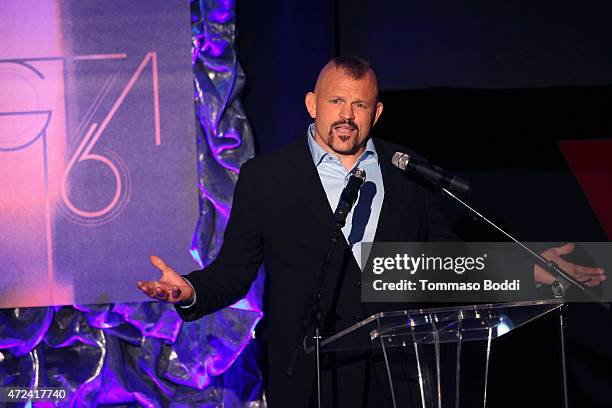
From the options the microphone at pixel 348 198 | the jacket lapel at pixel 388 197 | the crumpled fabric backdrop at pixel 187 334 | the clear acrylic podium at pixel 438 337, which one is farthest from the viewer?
the crumpled fabric backdrop at pixel 187 334

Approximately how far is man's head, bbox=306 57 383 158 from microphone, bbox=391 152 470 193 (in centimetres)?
53

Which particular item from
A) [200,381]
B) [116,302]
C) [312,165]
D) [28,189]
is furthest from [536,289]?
[28,189]

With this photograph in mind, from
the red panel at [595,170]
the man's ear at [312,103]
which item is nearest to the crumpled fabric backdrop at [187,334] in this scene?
the man's ear at [312,103]

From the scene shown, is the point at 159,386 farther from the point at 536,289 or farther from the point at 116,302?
the point at 536,289

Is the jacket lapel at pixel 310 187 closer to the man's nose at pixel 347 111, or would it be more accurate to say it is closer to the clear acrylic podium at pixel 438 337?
the man's nose at pixel 347 111

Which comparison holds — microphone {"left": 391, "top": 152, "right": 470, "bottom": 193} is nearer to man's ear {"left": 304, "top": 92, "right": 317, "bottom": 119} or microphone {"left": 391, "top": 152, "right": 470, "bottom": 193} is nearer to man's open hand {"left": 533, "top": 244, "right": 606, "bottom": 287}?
man's open hand {"left": 533, "top": 244, "right": 606, "bottom": 287}

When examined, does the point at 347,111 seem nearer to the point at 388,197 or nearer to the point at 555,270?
the point at 388,197

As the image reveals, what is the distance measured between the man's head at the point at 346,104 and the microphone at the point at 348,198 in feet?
1.90

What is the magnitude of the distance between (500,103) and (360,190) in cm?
120

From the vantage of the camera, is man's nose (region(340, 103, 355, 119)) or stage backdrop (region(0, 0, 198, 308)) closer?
man's nose (region(340, 103, 355, 119))

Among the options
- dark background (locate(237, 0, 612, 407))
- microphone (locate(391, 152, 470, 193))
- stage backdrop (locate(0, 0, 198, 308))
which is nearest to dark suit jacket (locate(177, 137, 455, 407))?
microphone (locate(391, 152, 470, 193))

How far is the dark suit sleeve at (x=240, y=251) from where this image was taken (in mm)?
2621

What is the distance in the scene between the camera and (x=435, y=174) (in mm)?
2188

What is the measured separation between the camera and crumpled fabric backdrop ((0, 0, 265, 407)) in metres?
3.62
